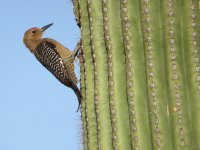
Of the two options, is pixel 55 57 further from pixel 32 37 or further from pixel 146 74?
pixel 146 74

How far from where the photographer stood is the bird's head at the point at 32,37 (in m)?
5.57

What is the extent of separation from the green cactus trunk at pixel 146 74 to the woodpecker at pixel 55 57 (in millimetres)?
1585

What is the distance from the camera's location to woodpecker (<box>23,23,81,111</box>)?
5066mm

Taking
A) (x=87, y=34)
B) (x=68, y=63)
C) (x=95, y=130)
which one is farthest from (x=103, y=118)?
(x=68, y=63)

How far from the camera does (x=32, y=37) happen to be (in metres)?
5.67

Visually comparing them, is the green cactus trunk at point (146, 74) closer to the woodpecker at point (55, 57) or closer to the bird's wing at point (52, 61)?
the woodpecker at point (55, 57)

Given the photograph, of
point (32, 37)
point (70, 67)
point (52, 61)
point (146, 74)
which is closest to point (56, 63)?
point (52, 61)

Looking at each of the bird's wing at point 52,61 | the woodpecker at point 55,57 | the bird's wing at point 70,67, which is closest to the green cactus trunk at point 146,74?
the woodpecker at point 55,57

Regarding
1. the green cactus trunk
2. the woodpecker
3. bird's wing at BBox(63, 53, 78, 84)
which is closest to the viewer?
the green cactus trunk

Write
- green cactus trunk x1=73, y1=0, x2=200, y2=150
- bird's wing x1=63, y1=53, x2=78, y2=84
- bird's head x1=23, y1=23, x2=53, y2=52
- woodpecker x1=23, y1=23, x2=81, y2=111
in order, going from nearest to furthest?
green cactus trunk x1=73, y1=0, x2=200, y2=150
bird's wing x1=63, y1=53, x2=78, y2=84
woodpecker x1=23, y1=23, x2=81, y2=111
bird's head x1=23, y1=23, x2=53, y2=52

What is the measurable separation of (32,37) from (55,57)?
2.09 ft

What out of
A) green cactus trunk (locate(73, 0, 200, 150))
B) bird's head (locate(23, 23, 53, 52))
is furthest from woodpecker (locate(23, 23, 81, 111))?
green cactus trunk (locate(73, 0, 200, 150))

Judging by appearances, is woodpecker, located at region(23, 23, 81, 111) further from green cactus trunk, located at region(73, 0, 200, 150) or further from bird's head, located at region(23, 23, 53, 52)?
green cactus trunk, located at region(73, 0, 200, 150)

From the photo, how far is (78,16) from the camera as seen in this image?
3482 mm
